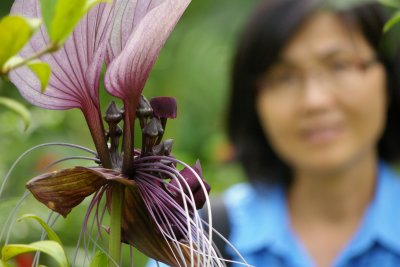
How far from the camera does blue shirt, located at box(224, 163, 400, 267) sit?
196 centimetres

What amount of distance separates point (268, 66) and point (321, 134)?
0.21 meters

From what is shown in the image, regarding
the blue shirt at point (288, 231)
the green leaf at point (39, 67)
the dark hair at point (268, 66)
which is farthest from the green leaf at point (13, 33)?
the blue shirt at point (288, 231)

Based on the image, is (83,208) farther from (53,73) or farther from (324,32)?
(53,73)

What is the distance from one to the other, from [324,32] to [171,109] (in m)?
1.46

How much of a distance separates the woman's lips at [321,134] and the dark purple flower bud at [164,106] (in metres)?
1.37

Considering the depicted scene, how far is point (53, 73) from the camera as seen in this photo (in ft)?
1.65

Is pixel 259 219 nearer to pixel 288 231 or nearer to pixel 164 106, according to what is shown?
pixel 288 231

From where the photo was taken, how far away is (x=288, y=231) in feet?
6.89

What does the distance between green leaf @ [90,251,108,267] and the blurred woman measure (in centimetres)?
141

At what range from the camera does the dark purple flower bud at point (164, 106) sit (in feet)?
1.77

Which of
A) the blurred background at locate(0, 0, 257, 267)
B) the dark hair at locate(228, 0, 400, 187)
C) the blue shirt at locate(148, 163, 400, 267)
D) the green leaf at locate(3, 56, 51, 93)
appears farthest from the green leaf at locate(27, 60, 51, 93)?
the blurred background at locate(0, 0, 257, 267)

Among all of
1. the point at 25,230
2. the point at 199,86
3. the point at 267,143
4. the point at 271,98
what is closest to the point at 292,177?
the point at 267,143

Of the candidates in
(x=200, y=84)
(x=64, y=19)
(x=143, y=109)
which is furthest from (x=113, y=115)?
(x=200, y=84)

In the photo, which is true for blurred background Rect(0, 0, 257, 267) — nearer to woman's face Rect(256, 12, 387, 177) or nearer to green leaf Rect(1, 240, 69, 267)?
woman's face Rect(256, 12, 387, 177)
